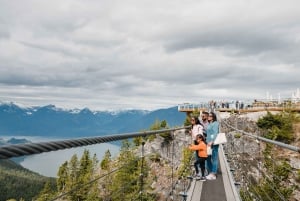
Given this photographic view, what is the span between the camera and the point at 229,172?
319 inches

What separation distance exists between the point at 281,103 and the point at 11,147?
124 ft

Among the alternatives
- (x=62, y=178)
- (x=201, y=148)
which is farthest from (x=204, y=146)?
(x=62, y=178)

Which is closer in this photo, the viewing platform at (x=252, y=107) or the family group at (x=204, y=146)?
the family group at (x=204, y=146)

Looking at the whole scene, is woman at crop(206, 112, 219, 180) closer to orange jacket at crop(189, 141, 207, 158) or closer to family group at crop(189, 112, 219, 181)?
family group at crop(189, 112, 219, 181)

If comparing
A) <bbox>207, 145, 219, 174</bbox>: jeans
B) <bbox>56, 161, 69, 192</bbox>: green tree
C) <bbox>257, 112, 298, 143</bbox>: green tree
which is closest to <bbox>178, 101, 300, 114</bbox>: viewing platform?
<bbox>257, 112, 298, 143</bbox>: green tree

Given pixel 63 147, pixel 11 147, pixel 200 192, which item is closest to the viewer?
pixel 11 147

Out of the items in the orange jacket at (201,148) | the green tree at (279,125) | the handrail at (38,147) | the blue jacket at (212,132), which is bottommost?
the green tree at (279,125)

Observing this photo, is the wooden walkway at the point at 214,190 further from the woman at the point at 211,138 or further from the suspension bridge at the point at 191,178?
the woman at the point at 211,138

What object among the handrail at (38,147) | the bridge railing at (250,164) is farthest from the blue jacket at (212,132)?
the handrail at (38,147)

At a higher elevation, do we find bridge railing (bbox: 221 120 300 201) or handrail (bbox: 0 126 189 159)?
handrail (bbox: 0 126 189 159)

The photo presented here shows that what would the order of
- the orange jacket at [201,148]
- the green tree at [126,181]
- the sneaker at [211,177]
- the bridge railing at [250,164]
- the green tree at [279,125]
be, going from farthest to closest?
the green tree at [279,125]
the sneaker at [211,177]
the orange jacket at [201,148]
the bridge railing at [250,164]
the green tree at [126,181]

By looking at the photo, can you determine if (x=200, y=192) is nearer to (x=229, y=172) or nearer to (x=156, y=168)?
(x=229, y=172)

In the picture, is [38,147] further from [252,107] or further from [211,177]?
[252,107]

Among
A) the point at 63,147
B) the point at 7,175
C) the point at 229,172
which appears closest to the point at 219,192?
the point at 229,172
